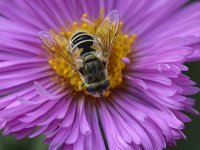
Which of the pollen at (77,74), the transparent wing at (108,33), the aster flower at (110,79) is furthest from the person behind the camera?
the pollen at (77,74)

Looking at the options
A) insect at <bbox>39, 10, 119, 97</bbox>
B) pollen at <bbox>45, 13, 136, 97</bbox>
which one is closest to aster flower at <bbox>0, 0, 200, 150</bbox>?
A: pollen at <bbox>45, 13, 136, 97</bbox>

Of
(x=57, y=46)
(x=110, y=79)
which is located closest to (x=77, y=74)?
(x=110, y=79)

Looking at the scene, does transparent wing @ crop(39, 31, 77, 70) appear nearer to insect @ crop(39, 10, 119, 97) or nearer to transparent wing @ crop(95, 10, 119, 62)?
insect @ crop(39, 10, 119, 97)

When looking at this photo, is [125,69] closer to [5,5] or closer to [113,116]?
[113,116]

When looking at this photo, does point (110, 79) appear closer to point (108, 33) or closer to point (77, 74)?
point (77, 74)

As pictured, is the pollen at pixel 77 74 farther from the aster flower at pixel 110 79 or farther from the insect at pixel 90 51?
the insect at pixel 90 51

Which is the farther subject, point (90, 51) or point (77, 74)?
point (77, 74)

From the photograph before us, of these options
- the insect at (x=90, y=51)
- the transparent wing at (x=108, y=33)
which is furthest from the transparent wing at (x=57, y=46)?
the transparent wing at (x=108, y=33)
